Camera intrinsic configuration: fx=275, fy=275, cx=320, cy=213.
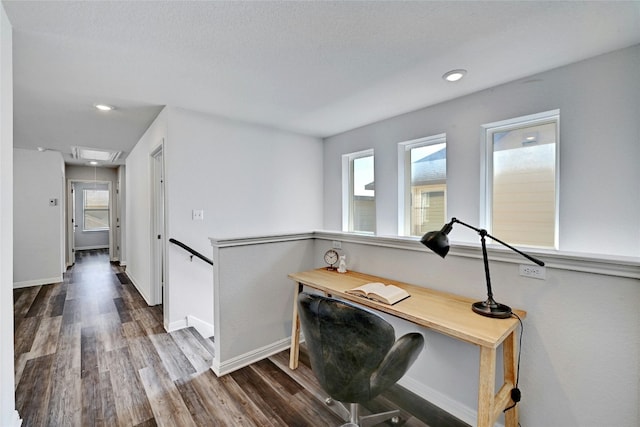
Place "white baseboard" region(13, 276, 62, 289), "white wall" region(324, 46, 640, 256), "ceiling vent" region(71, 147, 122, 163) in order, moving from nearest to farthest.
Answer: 1. "white wall" region(324, 46, 640, 256)
2. "white baseboard" region(13, 276, 62, 289)
3. "ceiling vent" region(71, 147, 122, 163)

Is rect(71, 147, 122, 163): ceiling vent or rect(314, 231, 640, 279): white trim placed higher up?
rect(71, 147, 122, 163): ceiling vent

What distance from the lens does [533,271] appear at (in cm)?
149

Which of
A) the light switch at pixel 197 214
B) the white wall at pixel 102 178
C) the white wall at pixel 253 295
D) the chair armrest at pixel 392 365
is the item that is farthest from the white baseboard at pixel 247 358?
the white wall at pixel 102 178

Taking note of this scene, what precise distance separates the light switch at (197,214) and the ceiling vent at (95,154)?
3.25 m

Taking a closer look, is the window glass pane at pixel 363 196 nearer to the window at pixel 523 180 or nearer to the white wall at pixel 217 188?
the white wall at pixel 217 188

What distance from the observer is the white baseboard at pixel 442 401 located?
1722 millimetres

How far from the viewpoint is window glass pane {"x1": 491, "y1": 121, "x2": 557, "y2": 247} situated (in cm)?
234

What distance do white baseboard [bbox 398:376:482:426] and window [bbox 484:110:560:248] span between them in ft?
4.95

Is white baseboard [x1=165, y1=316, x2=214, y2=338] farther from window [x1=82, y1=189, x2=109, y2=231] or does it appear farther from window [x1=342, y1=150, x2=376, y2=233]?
window [x1=82, y1=189, x2=109, y2=231]

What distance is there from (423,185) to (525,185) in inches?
39.6

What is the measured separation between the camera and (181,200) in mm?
2980

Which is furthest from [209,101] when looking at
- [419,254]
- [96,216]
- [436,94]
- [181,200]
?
[96,216]

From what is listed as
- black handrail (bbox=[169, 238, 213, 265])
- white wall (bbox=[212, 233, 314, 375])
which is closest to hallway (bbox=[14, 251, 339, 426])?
white wall (bbox=[212, 233, 314, 375])

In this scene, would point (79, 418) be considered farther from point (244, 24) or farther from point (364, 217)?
point (364, 217)
